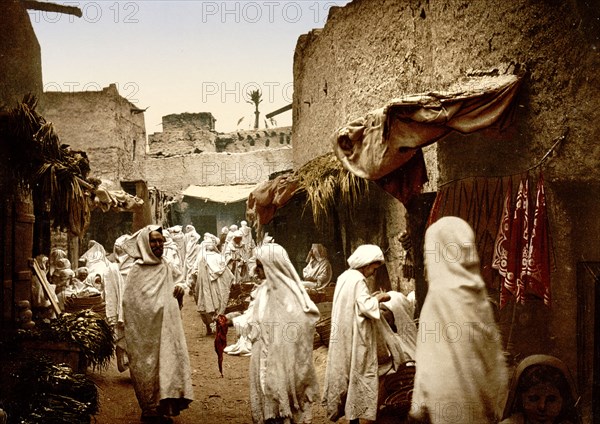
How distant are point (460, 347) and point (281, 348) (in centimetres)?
188

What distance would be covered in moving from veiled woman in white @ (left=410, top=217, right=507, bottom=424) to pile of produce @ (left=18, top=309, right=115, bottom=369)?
3999 mm

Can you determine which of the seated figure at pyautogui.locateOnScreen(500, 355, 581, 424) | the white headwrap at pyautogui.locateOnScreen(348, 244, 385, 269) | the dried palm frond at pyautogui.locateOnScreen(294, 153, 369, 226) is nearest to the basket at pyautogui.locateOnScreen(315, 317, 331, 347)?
the dried palm frond at pyautogui.locateOnScreen(294, 153, 369, 226)

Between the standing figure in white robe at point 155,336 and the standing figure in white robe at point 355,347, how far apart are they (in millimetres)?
1569

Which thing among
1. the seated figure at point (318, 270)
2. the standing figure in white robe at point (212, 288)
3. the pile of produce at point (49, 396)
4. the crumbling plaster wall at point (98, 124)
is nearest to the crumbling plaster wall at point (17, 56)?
the pile of produce at point (49, 396)

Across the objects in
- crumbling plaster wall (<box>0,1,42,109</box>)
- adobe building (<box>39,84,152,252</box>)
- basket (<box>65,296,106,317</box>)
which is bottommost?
basket (<box>65,296,106,317</box>)

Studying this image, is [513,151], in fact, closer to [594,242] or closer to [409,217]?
[594,242]

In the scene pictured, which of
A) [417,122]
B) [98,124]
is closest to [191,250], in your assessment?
[98,124]

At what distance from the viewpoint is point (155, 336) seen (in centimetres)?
628

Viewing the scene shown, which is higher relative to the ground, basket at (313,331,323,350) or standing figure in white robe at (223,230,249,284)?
standing figure in white robe at (223,230,249,284)

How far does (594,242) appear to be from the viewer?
464 cm

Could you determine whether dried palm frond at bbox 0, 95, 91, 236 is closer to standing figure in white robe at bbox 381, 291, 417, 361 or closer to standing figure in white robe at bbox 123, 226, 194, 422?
standing figure in white robe at bbox 123, 226, 194, 422

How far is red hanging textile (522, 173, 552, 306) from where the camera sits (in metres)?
4.66

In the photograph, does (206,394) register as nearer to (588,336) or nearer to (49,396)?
(49,396)

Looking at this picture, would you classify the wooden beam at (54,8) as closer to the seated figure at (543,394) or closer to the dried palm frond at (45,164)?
the dried palm frond at (45,164)
